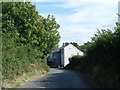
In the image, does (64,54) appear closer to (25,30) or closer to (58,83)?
(25,30)

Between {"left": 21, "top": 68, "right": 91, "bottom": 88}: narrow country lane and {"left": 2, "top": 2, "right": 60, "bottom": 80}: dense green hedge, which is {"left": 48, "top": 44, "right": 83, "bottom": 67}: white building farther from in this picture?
{"left": 21, "top": 68, "right": 91, "bottom": 88}: narrow country lane

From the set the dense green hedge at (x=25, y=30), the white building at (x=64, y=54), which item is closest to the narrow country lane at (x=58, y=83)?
the dense green hedge at (x=25, y=30)

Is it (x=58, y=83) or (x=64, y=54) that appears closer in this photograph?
(x=58, y=83)

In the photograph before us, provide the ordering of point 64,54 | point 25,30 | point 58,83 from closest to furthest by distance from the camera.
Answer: point 58,83 < point 25,30 < point 64,54

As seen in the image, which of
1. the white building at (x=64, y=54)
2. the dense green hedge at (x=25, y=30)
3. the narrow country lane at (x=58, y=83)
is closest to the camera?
the narrow country lane at (x=58, y=83)

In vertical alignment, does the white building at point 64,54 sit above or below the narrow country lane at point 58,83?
above

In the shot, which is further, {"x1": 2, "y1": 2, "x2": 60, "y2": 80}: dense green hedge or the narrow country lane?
{"x1": 2, "y1": 2, "x2": 60, "y2": 80}: dense green hedge

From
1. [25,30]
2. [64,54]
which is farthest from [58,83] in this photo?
[64,54]

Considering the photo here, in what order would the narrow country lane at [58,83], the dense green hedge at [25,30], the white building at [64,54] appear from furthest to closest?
the white building at [64,54]
the dense green hedge at [25,30]
the narrow country lane at [58,83]

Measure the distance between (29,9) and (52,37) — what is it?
21.3ft

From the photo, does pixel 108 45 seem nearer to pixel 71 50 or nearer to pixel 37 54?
pixel 37 54

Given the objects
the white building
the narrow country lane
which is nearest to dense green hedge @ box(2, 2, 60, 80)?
the narrow country lane

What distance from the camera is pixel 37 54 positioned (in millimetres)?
24625

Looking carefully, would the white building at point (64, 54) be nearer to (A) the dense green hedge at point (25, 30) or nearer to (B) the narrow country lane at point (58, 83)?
(A) the dense green hedge at point (25, 30)
